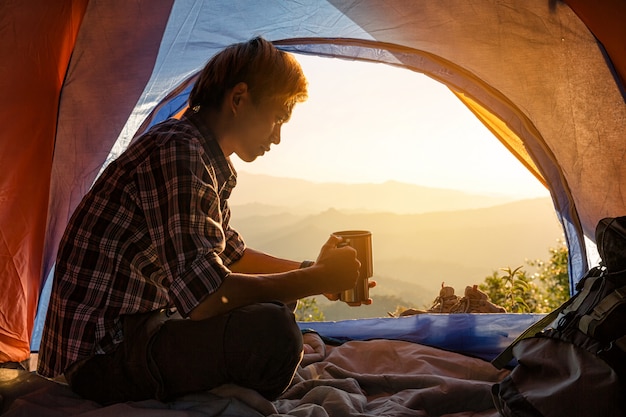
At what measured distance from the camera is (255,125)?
1368mm

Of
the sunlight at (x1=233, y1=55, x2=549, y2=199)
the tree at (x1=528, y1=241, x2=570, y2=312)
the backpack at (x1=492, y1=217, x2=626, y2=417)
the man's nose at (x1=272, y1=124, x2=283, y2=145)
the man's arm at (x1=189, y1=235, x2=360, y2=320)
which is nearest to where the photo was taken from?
the backpack at (x1=492, y1=217, x2=626, y2=417)

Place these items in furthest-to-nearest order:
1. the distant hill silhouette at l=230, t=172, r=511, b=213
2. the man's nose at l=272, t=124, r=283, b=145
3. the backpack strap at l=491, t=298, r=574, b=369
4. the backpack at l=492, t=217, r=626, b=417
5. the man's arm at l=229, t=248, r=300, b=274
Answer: the distant hill silhouette at l=230, t=172, r=511, b=213, the man's arm at l=229, t=248, r=300, b=274, the man's nose at l=272, t=124, r=283, b=145, the backpack strap at l=491, t=298, r=574, b=369, the backpack at l=492, t=217, r=626, b=417

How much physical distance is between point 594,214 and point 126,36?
144cm

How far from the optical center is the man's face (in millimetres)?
1360

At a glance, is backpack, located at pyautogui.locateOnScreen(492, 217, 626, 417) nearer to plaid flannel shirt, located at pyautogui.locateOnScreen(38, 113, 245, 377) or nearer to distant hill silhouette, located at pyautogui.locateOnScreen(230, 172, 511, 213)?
plaid flannel shirt, located at pyautogui.locateOnScreen(38, 113, 245, 377)

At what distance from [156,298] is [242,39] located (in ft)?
3.35

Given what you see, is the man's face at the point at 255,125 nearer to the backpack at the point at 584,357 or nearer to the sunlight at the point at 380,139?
the backpack at the point at 584,357

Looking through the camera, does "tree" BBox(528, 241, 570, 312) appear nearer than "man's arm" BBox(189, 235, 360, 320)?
No

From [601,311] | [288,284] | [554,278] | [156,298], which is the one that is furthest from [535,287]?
[156,298]

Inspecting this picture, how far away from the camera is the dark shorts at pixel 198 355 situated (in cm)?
121

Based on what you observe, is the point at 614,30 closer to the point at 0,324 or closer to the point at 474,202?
the point at 0,324

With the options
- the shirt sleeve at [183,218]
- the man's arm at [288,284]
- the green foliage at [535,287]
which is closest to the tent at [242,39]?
the shirt sleeve at [183,218]

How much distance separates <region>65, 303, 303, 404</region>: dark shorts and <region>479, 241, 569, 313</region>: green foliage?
1.88 metres

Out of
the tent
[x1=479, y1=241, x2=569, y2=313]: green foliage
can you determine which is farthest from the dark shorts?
[x1=479, y1=241, x2=569, y2=313]: green foliage
